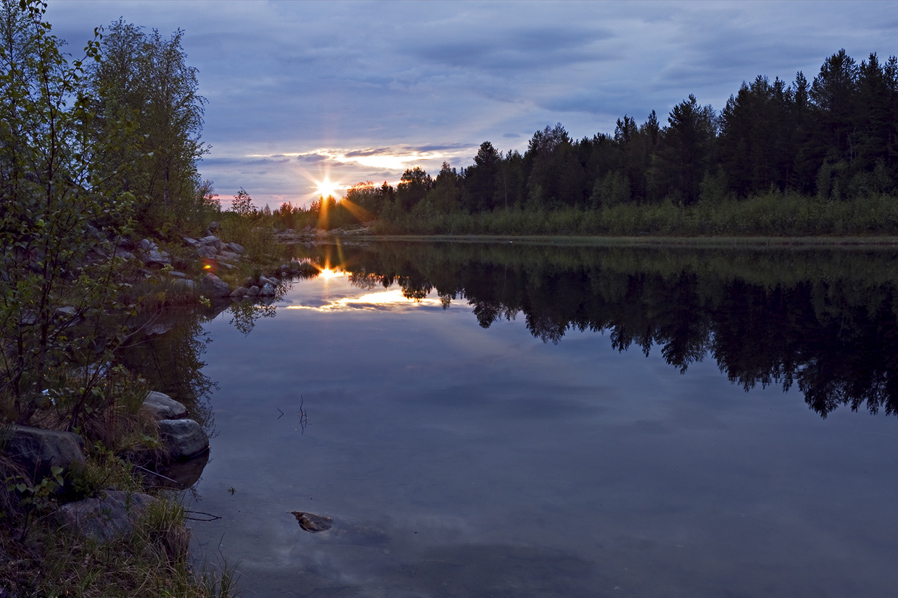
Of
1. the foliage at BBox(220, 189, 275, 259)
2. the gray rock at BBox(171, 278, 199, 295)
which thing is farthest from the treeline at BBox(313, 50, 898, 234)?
the gray rock at BBox(171, 278, 199, 295)

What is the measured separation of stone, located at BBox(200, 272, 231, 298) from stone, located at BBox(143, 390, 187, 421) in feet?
59.8

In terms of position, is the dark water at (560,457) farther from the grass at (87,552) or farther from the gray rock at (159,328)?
the gray rock at (159,328)

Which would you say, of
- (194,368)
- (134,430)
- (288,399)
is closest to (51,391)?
(134,430)

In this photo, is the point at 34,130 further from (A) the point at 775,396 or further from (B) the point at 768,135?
(B) the point at 768,135

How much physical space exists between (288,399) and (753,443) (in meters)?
7.84

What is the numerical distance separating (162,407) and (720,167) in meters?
78.5

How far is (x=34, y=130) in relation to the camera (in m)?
6.66

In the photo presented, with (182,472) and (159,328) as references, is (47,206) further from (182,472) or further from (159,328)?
(159,328)

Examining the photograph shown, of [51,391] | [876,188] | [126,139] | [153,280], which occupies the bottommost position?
[51,391]

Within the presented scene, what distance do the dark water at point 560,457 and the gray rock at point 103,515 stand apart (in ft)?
2.50

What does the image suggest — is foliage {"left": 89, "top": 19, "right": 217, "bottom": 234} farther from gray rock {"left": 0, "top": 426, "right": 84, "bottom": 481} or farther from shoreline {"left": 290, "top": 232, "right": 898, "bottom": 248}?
shoreline {"left": 290, "top": 232, "right": 898, "bottom": 248}

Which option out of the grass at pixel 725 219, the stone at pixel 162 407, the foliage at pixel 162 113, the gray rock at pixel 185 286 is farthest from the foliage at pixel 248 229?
the grass at pixel 725 219

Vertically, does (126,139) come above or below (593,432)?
above

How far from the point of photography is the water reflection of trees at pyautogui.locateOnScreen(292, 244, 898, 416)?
14.1m
